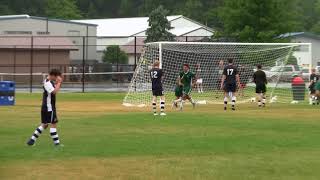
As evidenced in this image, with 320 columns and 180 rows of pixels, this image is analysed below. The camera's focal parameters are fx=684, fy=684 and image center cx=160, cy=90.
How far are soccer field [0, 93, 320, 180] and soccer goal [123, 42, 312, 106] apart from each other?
11.4 metres

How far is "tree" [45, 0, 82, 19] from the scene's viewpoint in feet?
361

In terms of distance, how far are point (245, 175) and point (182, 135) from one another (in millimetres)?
6114

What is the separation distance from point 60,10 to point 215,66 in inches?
2880

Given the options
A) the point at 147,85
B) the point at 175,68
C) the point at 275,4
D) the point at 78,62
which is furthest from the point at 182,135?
Result: the point at 78,62

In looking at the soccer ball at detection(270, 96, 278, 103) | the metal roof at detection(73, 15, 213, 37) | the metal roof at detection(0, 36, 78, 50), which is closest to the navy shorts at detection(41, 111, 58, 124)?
the soccer ball at detection(270, 96, 278, 103)

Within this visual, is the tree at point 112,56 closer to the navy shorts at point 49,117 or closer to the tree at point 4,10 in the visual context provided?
the tree at point 4,10

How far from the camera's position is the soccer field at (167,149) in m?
11.8

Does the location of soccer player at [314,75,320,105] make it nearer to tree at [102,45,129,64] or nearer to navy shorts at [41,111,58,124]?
navy shorts at [41,111,58,124]

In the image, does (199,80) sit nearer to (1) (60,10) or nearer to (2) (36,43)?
(2) (36,43)

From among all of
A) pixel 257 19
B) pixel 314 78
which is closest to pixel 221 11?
pixel 257 19

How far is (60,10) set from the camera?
11038 cm

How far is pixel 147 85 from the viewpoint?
3347cm

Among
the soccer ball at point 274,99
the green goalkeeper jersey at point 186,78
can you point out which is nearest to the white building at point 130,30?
the soccer ball at point 274,99

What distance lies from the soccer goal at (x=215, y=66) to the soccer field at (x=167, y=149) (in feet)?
37.4
